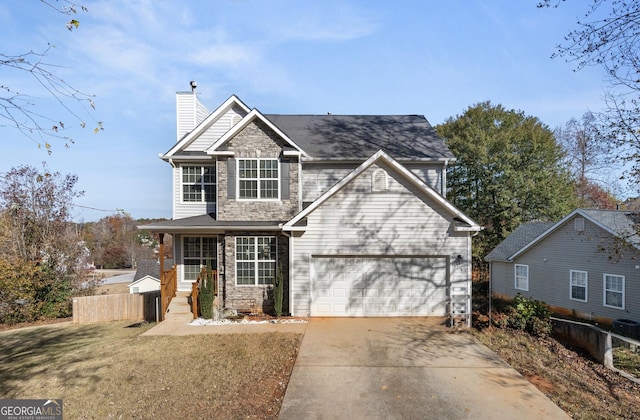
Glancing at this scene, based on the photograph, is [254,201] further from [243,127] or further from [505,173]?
[505,173]

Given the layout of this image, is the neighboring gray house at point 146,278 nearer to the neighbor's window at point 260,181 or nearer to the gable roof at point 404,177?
the neighbor's window at point 260,181

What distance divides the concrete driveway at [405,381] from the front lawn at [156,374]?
2.02 ft

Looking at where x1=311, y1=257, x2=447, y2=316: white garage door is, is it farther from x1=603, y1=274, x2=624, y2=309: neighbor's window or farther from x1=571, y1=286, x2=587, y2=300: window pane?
x1=571, y1=286, x2=587, y2=300: window pane

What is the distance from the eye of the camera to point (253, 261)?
42.0 ft

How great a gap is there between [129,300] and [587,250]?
21.0 m

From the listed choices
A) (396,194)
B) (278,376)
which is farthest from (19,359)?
(396,194)

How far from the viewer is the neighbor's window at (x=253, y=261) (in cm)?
1281

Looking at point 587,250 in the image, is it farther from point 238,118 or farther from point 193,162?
point 193,162

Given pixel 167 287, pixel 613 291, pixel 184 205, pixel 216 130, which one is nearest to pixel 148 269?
pixel 184 205

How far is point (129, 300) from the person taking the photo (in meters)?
14.5

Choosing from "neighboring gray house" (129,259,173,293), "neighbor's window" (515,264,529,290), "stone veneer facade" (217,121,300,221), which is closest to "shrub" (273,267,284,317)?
"stone veneer facade" (217,121,300,221)

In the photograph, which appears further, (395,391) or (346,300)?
(346,300)

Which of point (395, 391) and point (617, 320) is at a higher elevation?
point (395, 391)

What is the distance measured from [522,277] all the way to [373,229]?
13823 mm
